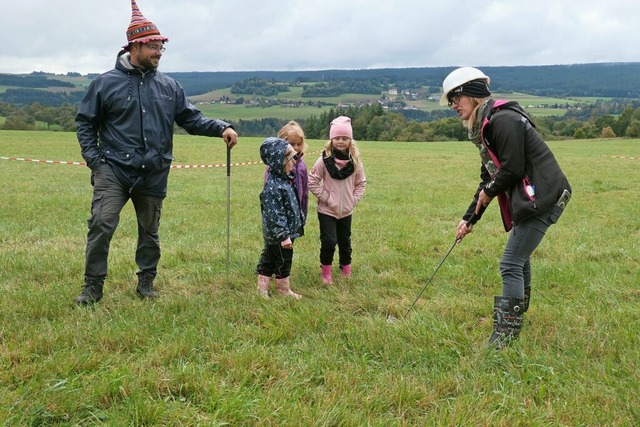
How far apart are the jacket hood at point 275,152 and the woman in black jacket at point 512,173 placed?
1652 millimetres

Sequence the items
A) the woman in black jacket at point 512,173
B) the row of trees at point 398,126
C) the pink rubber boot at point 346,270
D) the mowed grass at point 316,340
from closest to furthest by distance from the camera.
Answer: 1. the mowed grass at point 316,340
2. the woman in black jacket at point 512,173
3. the pink rubber boot at point 346,270
4. the row of trees at point 398,126

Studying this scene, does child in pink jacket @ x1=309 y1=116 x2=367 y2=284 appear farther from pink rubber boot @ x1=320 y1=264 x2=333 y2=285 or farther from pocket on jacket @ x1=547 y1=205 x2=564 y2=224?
pocket on jacket @ x1=547 y1=205 x2=564 y2=224

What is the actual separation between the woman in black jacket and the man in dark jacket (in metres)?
2.60

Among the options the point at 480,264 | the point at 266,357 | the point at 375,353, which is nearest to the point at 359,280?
the point at 480,264

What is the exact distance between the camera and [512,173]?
12.9 ft

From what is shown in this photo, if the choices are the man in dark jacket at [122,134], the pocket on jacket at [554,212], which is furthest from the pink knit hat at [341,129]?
the pocket on jacket at [554,212]

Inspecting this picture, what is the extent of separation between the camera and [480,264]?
21.6ft

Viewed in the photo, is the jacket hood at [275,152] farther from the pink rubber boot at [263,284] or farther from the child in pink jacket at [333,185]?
the pink rubber boot at [263,284]

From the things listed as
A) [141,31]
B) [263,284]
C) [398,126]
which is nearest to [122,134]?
[141,31]

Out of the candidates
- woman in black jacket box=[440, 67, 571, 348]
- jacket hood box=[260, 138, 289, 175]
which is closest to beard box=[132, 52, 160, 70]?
jacket hood box=[260, 138, 289, 175]

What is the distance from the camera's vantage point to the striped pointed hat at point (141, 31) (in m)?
4.86

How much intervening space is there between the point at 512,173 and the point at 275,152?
223 centimetres

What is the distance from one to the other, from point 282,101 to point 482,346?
139 m

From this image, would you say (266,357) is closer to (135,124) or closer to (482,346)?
(482,346)
